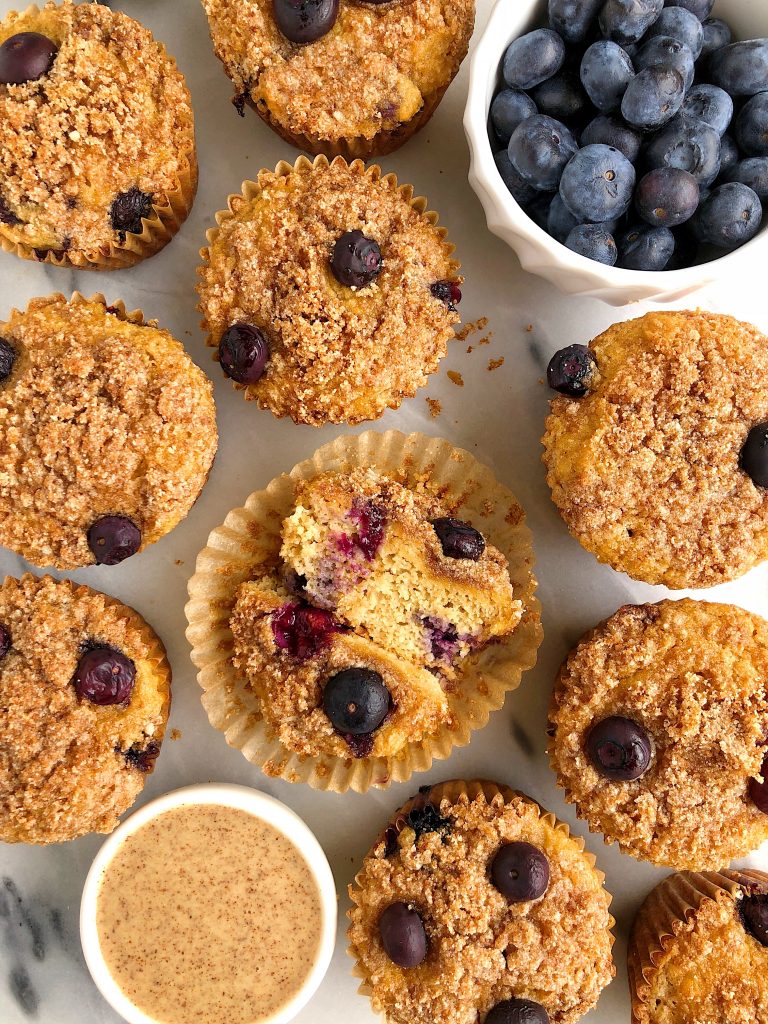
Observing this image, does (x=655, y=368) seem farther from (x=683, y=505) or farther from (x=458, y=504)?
(x=458, y=504)

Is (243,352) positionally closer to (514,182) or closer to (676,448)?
(514,182)

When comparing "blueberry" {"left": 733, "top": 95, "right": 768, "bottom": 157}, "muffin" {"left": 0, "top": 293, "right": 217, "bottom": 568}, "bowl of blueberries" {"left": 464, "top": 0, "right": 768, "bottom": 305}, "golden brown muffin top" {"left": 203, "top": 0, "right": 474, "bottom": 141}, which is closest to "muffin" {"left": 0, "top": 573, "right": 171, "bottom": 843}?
"muffin" {"left": 0, "top": 293, "right": 217, "bottom": 568}

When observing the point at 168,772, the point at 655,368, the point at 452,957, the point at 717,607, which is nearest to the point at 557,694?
the point at 717,607

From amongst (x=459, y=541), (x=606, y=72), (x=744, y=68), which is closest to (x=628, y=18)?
(x=606, y=72)

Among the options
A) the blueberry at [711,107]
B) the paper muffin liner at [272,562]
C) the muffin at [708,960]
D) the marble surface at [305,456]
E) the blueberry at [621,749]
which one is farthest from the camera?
the marble surface at [305,456]

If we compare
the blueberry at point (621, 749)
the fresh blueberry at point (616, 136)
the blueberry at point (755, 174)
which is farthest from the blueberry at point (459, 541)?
the blueberry at point (755, 174)

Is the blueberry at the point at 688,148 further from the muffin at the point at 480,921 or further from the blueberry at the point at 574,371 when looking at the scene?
the muffin at the point at 480,921

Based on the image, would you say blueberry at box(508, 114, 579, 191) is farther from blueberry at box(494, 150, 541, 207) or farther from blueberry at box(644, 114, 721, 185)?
blueberry at box(644, 114, 721, 185)
